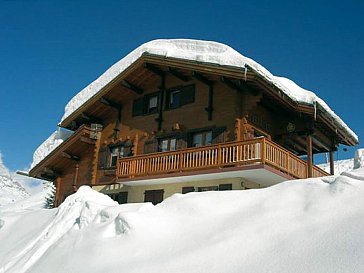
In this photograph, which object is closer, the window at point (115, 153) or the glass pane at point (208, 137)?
the glass pane at point (208, 137)

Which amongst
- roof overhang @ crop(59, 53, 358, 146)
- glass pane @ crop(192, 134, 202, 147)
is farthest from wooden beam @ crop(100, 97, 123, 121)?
glass pane @ crop(192, 134, 202, 147)

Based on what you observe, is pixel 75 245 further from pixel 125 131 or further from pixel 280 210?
pixel 125 131

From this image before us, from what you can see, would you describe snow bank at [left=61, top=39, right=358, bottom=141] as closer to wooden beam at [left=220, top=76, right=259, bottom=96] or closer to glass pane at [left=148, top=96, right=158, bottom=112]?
wooden beam at [left=220, top=76, right=259, bottom=96]

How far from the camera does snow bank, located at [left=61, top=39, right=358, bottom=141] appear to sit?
1451 centimetres

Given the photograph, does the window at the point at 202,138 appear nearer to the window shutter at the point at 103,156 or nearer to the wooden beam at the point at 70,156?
the window shutter at the point at 103,156

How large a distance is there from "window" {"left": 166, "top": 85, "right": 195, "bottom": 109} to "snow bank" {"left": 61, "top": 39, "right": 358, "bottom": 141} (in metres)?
1.57

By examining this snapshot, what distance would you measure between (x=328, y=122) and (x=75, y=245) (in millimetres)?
10165

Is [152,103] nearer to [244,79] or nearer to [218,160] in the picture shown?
[244,79]

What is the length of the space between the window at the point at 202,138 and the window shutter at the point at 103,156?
503 cm

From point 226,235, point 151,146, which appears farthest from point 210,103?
point 226,235

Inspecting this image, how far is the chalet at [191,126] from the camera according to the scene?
1448cm

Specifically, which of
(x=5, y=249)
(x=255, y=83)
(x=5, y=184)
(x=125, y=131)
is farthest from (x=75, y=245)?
(x=5, y=184)


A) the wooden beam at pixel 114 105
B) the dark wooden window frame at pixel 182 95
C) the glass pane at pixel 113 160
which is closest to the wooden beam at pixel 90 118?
the wooden beam at pixel 114 105

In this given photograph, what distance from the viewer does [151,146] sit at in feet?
59.8
